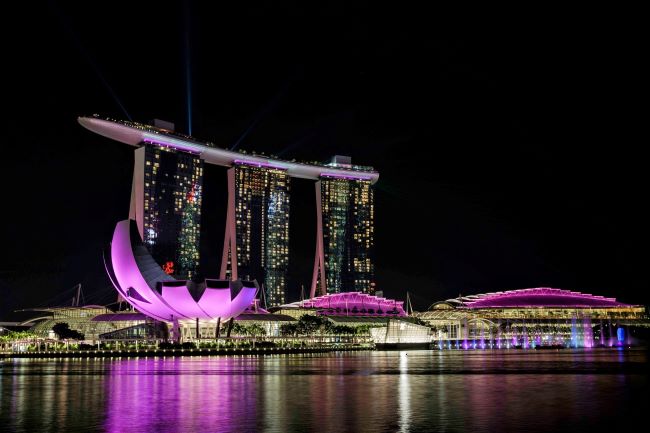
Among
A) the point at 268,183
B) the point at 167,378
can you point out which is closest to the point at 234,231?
the point at 268,183

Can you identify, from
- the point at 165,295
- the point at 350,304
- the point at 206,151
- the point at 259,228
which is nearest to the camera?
the point at 165,295

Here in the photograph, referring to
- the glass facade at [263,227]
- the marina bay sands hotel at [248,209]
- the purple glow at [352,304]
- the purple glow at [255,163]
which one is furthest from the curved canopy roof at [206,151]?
the purple glow at [352,304]

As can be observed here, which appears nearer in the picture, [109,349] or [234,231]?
[109,349]

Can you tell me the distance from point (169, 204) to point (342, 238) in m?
47.7

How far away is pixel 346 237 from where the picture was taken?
584 ft

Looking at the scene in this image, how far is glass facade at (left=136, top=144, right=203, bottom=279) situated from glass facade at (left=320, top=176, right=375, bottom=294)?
118 feet

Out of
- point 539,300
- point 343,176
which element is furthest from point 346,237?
point 539,300

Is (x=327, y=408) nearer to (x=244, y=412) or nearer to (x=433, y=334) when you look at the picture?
(x=244, y=412)

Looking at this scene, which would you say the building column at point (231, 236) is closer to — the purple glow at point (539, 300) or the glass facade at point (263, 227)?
the glass facade at point (263, 227)

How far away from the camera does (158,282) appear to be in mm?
86938

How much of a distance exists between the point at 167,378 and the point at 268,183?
438 ft

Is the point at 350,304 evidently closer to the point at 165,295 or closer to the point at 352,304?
the point at 352,304

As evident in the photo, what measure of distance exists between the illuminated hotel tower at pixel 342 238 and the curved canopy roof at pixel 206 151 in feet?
6.19

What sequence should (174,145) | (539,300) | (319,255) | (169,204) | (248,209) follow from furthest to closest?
(319,255)
(248,209)
(539,300)
(174,145)
(169,204)
